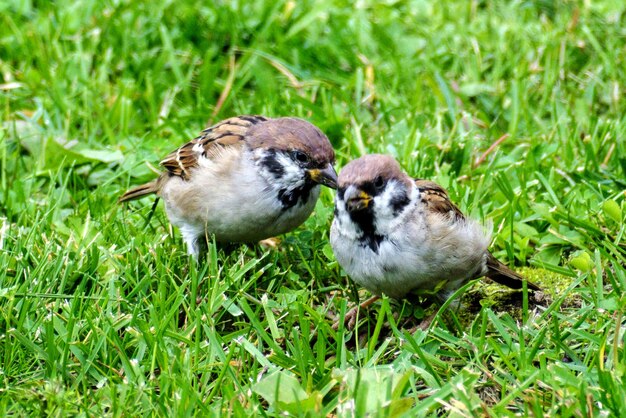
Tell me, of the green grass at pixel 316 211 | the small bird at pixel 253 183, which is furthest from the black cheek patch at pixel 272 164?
the green grass at pixel 316 211

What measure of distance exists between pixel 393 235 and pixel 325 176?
25.3 inches

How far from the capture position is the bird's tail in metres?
3.89

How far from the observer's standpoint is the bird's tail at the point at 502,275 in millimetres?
3891

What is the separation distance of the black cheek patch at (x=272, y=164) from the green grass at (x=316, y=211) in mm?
400

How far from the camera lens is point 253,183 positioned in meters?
4.20

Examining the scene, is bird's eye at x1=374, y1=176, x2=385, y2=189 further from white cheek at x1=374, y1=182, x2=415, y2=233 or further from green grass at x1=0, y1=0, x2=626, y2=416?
green grass at x1=0, y1=0, x2=626, y2=416

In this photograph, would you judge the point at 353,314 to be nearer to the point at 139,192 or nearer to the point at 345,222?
the point at 345,222

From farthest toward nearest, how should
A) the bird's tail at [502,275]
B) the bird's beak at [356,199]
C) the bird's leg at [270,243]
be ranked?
the bird's leg at [270,243] < the bird's tail at [502,275] < the bird's beak at [356,199]

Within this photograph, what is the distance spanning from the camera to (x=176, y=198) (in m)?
4.42

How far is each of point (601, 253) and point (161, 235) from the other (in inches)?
79.3

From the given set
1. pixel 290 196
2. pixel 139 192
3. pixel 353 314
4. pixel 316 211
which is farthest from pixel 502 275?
pixel 139 192

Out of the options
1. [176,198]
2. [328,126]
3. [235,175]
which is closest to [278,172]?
[235,175]

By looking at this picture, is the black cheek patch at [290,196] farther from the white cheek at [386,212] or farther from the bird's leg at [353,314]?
the white cheek at [386,212]

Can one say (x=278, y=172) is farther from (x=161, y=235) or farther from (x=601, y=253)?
(x=601, y=253)
